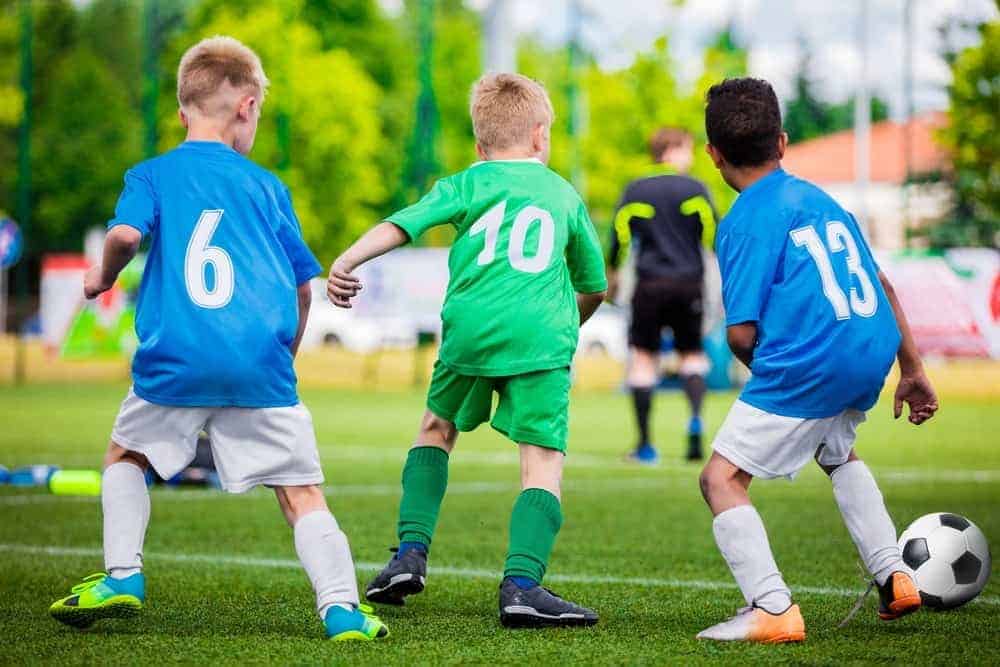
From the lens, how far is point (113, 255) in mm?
4281

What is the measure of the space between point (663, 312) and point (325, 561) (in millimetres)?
7216

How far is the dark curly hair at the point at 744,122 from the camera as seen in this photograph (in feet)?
14.5

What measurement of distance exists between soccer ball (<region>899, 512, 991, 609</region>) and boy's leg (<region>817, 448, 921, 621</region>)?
1.22 ft

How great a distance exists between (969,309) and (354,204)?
29850 millimetres

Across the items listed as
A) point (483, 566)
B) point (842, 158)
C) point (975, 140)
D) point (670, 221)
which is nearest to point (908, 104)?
point (975, 140)

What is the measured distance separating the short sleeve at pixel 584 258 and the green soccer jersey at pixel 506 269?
0.04 metres

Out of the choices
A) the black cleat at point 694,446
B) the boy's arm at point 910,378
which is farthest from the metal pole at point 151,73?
the boy's arm at point 910,378

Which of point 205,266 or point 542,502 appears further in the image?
point 542,502

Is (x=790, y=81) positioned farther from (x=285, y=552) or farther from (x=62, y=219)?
(x=285, y=552)

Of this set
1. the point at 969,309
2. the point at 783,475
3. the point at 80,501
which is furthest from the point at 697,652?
the point at 969,309

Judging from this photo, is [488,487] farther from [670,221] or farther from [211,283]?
[211,283]

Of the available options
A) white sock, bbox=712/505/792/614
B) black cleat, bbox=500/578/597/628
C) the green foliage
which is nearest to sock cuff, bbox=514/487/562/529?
black cleat, bbox=500/578/597/628

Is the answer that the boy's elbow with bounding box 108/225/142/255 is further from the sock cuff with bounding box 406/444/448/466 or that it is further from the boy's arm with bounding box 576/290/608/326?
the boy's arm with bounding box 576/290/608/326

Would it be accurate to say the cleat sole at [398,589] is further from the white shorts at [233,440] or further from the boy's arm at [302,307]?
the boy's arm at [302,307]
